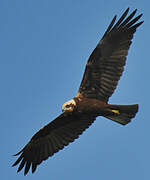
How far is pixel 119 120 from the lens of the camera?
11.4 m

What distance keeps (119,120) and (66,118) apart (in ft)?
4.98

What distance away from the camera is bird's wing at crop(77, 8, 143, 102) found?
11336 millimetres

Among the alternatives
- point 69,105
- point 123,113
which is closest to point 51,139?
point 69,105

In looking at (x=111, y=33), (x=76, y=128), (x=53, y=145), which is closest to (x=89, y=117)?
(x=76, y=128)

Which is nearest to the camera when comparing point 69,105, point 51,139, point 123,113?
point 69,105

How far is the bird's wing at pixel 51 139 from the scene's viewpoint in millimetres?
12273

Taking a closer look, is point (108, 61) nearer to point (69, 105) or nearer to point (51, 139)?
point (69, 105)

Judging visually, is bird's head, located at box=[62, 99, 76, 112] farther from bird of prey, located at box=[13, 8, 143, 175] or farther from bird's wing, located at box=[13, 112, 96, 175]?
bird's wing, located at box=[13, 112, 96, 175]

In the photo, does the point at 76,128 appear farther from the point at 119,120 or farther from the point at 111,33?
the point at 111,33

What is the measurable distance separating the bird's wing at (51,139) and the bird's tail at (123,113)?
88 centimetres

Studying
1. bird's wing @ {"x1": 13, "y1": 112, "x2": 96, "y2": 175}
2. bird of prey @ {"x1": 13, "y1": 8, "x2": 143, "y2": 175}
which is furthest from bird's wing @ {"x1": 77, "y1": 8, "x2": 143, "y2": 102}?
bird's wing @ {"x1": 13, "y1": 112, "x2": 96, "y2": 175}

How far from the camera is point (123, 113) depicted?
37.4 ft

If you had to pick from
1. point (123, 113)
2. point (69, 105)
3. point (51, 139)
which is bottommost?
point (123, 113)

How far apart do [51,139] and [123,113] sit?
97.8 inches
